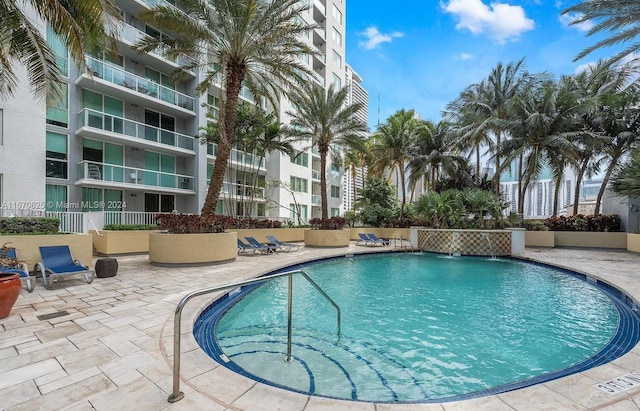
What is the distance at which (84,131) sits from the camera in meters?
15.9

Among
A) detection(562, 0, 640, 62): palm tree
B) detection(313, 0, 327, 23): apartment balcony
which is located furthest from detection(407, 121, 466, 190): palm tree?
detection(313, 0, 327, 23): apartment balcony

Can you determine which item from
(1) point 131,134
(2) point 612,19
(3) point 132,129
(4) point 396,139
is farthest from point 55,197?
(2) point 612,19

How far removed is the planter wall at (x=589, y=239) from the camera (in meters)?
16.9

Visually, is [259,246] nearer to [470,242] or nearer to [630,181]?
[470,242]

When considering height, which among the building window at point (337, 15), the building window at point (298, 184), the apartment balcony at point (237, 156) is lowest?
the building window at point (298, 184)

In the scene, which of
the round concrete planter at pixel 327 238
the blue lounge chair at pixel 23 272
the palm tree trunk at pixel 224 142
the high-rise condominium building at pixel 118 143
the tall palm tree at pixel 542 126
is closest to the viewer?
the blue lounge chair at pixel 23 272

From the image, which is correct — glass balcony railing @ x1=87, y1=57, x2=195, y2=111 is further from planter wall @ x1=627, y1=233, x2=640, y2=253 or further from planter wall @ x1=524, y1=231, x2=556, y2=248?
planter wall @ x1=627, y1=233, x2=640, y2=253

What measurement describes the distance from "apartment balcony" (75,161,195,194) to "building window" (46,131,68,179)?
2.22 feet

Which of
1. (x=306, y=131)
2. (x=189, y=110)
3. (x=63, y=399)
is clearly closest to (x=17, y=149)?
(x=189, y=110)

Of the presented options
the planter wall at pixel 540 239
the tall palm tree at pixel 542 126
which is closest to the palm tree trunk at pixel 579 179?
the tall palm tree at pixel 542 126

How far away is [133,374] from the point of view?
3250 mm

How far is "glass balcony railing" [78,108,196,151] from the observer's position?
1609cm

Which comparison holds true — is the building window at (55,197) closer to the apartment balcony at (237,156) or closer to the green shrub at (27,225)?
the green shrub at (27,225)

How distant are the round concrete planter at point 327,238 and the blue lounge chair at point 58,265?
11162 millimetres
